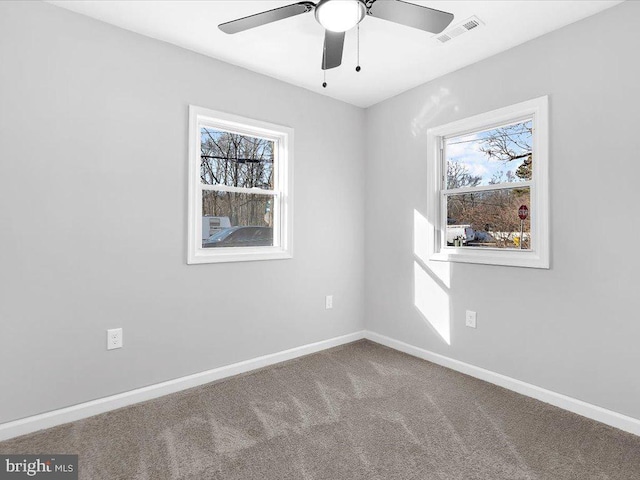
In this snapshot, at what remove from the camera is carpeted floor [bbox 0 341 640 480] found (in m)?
1.76

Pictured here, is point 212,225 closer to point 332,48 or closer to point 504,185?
point 332,48

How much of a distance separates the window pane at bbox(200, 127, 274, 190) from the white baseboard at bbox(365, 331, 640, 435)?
213 centimetres

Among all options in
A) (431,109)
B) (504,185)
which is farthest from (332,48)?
(504,185)

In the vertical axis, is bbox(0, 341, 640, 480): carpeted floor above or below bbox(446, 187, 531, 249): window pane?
below

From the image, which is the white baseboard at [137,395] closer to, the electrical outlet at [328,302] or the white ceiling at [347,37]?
the electrical outlet at [328,302]

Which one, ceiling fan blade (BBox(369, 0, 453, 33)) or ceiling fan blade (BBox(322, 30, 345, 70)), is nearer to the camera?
ceiling fan blade (BBox(369, 0, 453, 33))

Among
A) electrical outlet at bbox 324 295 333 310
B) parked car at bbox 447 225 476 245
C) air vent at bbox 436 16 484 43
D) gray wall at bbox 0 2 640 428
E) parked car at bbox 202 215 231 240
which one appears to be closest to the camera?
gray wall at bbox 0 2 640 428

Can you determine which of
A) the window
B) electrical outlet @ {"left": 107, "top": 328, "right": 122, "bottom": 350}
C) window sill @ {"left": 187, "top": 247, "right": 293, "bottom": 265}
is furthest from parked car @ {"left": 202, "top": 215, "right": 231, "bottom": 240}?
electrical outlet @ {"left": 107, "top": 328, "right": 122, "bottom": 350}

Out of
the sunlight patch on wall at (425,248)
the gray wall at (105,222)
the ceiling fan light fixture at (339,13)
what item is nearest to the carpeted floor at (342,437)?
the gray wall at (105,222)

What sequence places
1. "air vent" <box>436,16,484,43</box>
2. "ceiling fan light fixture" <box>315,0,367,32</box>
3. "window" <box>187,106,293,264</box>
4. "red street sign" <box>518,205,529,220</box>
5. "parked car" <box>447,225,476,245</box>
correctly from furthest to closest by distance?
1. "parked car" <box>447,225,476,245</box>
2. "window" <box>187,106,293,264</box>
3. "red street sign" <box>518,205,529,220</box>
4. "air vent" <box>436,16,484,43</box>
5. "ceiling fan light fixture" <box>315,0,367,32</box>

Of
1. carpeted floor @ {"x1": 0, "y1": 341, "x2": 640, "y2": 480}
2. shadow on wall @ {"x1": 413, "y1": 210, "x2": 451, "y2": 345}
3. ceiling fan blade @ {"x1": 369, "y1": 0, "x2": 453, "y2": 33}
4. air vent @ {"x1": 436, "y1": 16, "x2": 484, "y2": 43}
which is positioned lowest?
carpeted floor @ {"x1": 0, "y1": 341, "x2": 640, "y2": 480}

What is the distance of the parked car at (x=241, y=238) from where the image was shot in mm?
2944

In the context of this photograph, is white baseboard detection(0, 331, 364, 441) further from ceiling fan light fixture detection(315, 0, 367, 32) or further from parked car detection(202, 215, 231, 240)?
ceiling fan light fixture detection(315, 0, 367, 32)

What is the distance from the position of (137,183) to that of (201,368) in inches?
58.5
